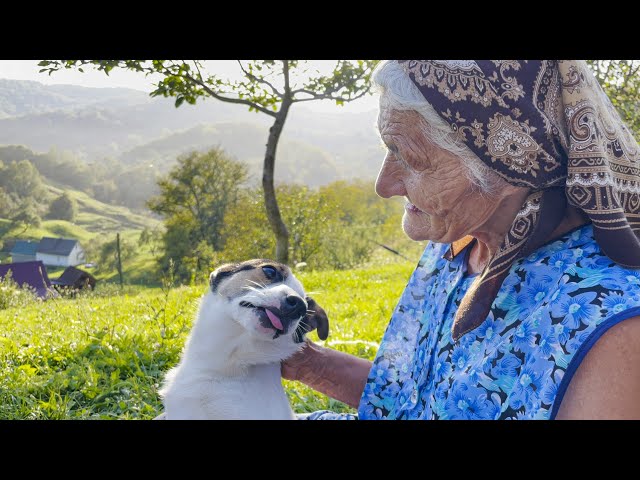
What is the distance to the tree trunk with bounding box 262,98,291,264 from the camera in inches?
222

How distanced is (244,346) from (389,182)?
829 millimetres

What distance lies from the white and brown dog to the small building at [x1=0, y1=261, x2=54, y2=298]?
12.1 feet

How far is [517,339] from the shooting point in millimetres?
1725

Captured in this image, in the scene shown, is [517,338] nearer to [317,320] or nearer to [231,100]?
[317,320]

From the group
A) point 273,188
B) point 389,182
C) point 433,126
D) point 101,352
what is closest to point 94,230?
point 273,188

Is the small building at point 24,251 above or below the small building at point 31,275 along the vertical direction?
above

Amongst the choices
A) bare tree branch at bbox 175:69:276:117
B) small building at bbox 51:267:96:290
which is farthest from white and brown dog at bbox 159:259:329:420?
small building at bbox 51:267:96:290

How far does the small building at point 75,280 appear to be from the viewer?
6.24 m

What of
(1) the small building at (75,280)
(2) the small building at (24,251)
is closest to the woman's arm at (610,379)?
(2) the small building at (24,251)

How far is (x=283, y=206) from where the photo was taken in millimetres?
12680

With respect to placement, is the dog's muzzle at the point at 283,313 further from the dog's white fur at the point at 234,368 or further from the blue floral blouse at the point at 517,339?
the blue floral blouse at the point at 517,339

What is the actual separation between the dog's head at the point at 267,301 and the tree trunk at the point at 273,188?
10.5 feet

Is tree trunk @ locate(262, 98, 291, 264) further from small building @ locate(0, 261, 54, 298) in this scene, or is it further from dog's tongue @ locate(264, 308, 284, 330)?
dog's tongue @ locate(264, 308, 284, 330)
